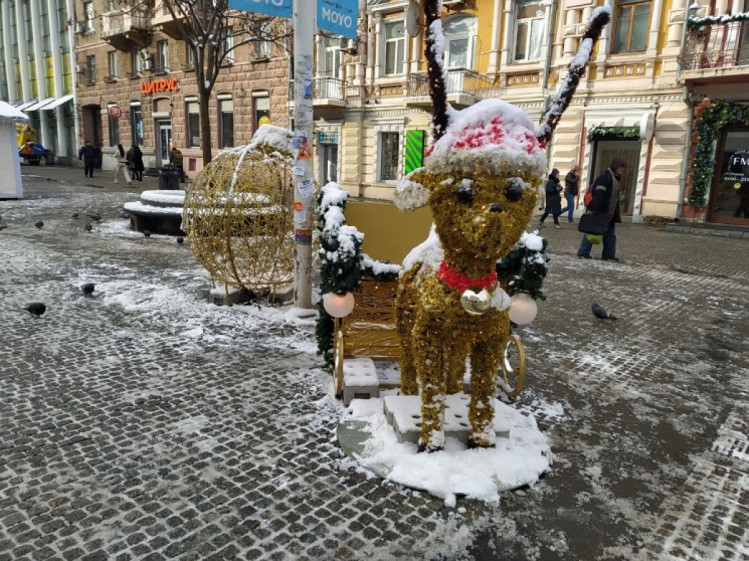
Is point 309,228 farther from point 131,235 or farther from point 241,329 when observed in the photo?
point 131,235

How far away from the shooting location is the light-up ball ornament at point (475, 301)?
2664 mm

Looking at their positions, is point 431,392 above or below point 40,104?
below

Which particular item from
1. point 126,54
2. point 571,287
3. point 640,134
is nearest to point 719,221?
point 640,134

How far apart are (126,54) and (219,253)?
94.4ft

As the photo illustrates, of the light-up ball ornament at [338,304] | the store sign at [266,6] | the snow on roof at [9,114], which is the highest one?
the store sign at [266,6]

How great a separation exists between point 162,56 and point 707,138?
24.4 metres

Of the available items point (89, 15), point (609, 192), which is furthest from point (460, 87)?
point (89, 15)

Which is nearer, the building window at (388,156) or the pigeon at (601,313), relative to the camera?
the pigeon at (601,313)

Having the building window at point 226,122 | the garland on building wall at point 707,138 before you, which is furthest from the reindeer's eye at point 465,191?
the building window at point 226,122

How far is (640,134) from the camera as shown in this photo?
15000 millimetres

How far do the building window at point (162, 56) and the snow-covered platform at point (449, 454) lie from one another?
92.6 feet

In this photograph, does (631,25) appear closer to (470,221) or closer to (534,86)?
(534,86)

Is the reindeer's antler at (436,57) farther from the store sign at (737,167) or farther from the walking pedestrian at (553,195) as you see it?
the store sign at (737,167)

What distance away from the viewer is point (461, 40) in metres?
19.1
